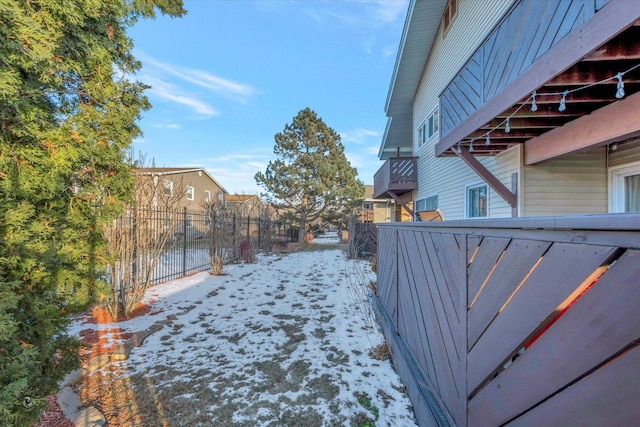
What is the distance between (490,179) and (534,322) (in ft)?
15.5

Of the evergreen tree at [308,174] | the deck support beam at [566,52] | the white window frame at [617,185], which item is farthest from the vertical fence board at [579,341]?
the evergreen tree at [308,174]

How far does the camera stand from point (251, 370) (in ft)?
10.7

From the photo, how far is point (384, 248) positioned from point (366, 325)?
1.30m

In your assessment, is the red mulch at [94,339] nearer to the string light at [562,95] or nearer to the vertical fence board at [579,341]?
the vertical fence board at [579,341]

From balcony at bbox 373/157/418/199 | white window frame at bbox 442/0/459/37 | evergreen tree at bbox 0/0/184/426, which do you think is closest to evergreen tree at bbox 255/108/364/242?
balcony at bbox 373/157/418/199

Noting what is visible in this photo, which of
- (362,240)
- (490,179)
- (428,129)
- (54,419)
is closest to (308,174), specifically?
(362,240)

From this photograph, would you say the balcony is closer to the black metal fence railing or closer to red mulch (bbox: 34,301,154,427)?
the black metal fence railing

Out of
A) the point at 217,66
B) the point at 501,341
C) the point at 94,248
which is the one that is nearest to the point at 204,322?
the point at 94,248

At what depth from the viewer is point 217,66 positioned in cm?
1109

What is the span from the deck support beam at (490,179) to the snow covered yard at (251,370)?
314 centimetres

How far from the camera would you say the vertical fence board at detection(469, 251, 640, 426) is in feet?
2.64

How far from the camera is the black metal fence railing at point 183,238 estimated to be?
524 cm

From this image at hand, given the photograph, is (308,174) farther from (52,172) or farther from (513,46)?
(52,172)

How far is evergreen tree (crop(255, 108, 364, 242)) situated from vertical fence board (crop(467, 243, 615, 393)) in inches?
651
